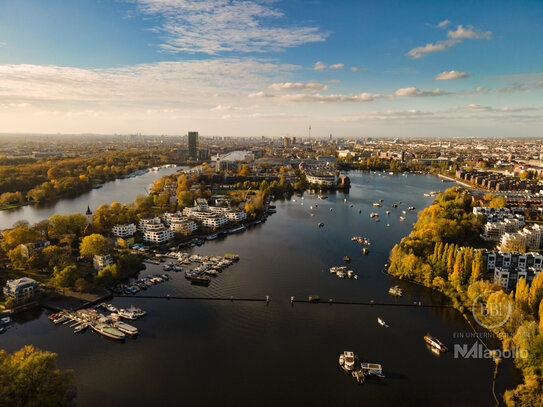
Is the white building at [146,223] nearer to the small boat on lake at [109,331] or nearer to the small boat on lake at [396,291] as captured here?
the small boat on lake at [109,331]

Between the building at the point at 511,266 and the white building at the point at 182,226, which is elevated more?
the building at the point at 511,266

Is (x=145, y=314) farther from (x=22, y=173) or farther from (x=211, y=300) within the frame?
(x=22, y=173)

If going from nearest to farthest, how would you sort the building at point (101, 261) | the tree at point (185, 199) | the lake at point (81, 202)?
the building at point (101, 261) < the lake at point (81, 202) < the tree at point (185, 199)

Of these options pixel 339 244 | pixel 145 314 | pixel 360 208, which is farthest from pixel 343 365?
pixel 360 208

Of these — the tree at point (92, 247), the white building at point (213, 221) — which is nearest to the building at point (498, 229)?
the white building at point (213, 221)

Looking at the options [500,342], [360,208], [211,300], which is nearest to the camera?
[500,342]

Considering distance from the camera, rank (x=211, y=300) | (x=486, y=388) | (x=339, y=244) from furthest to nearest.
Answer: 1. (x=339, y=244)
2. (x=211, y=300)
3. (x=486, y=388)
